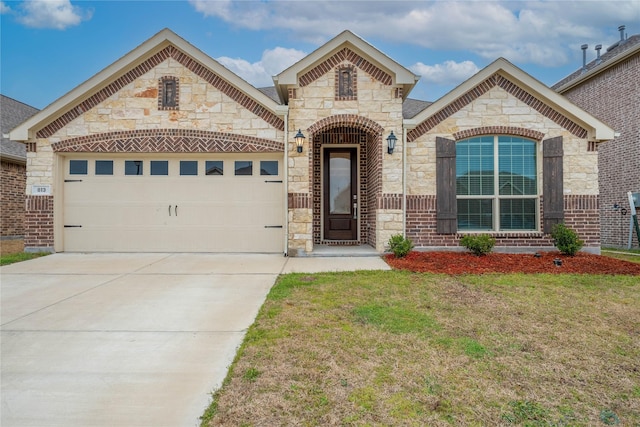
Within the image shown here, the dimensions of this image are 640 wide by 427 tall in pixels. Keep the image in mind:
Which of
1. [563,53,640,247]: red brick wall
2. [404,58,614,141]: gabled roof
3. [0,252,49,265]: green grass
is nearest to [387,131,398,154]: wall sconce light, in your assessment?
[404,58,614,141]: gabled roof

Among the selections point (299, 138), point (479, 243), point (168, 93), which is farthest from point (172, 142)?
point (479, 243)

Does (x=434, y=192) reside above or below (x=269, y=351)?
above

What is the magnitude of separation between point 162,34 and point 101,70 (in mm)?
1639

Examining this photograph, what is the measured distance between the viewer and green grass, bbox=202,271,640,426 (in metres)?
2.35

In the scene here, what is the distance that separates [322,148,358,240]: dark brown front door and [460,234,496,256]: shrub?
3.07 m

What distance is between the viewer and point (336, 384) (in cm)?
269

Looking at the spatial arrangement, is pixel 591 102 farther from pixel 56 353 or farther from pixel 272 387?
pixel 56 353

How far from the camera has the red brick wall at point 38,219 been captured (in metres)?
8.86

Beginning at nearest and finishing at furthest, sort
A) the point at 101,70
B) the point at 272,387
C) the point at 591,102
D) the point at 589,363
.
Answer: the point at 272,387 < the point at 589,363 < the point at 101,70 < the point at 591,102

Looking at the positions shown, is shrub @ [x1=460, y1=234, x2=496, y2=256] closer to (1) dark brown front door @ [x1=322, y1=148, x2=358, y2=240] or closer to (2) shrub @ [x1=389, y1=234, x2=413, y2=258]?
(2) shrub @ [x1=389, y1=234, x2=413, y2=258]

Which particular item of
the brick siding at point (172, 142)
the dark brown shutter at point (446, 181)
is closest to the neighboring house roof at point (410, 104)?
the dark brown shutter at point (446, 181)

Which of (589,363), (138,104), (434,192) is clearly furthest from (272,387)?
(138,104)

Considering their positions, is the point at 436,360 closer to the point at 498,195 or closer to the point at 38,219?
the point at 498,195

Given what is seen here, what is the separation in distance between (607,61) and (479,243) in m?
9.93
